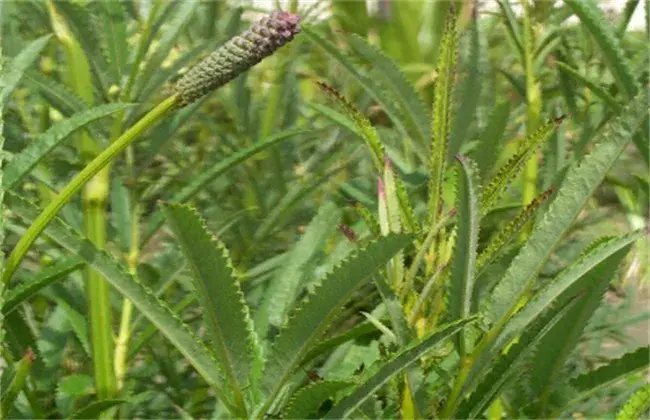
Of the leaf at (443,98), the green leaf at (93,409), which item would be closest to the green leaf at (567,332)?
the leaf at (443,98)

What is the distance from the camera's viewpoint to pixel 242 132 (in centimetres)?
89

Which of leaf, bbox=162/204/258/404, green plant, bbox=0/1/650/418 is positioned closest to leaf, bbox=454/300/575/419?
green plant, bbox=0/1/650/418

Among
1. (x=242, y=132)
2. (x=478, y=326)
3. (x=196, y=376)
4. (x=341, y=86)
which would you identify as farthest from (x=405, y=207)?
(x=341, y=86)

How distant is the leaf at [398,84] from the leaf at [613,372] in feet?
0.59

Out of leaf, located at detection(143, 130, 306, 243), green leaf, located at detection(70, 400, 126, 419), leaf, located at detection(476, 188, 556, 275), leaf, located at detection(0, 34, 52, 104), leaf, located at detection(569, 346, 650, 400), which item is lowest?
leaf, located at detection(569, 346, 650, 400)

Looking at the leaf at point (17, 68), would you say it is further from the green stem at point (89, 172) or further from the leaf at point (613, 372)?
the leaf at point (613, 372)

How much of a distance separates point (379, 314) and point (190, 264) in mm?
199

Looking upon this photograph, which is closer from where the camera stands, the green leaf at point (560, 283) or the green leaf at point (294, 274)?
the green leaf at point (560, 283)

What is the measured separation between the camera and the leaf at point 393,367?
1.16 feet

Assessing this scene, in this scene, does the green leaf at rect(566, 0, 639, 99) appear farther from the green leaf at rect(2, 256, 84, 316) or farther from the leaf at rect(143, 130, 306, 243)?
the green leaf at rect(2, 256, 84, 316)

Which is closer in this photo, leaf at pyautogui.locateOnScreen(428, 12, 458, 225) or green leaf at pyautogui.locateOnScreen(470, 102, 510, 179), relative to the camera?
leaf at pyautogui.locateOnScreen(428, 12, 458, 225)

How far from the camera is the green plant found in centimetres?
39

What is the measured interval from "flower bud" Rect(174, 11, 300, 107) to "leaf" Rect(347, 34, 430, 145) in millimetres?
175

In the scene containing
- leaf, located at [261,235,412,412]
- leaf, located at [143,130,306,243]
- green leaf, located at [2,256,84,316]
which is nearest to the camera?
leaf, located at [261,235,412,412]
